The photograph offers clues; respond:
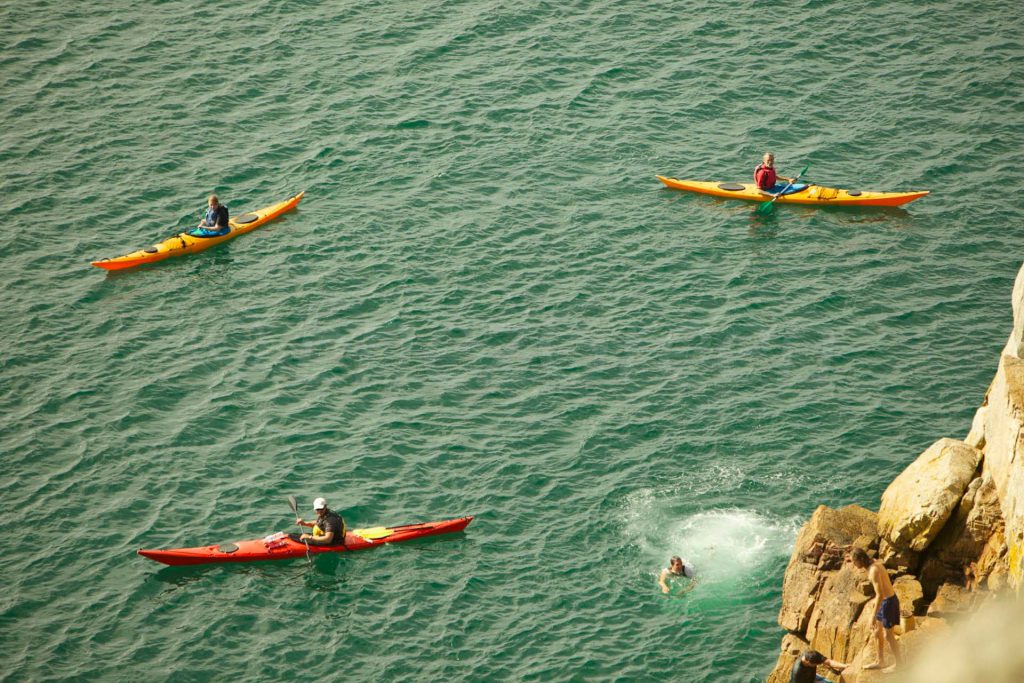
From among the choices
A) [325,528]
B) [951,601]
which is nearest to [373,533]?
[325,528]

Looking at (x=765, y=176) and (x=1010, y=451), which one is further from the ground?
(x=1010, y=451)

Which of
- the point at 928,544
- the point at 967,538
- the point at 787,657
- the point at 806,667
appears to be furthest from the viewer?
the point at 787,657

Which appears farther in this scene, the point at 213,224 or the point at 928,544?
the point at 213,224

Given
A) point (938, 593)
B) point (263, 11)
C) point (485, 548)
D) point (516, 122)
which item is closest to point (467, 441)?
point (485, 548)

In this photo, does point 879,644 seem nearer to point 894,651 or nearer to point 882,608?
point 894,651

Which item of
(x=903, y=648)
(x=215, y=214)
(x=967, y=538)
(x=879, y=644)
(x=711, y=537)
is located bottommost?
(x=711, y=537)

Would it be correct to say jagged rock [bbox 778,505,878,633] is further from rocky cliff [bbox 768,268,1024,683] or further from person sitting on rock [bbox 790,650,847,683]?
person sitting on rock [bbox 790,650,847,683]

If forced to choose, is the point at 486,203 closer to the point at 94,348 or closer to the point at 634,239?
the point at 634,239

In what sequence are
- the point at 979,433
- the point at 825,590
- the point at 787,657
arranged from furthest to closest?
the point at 979,433
the point at 825,590
the point at 787,657

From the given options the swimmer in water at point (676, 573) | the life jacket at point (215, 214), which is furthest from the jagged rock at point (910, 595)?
the life jacket at point (215, 214)
